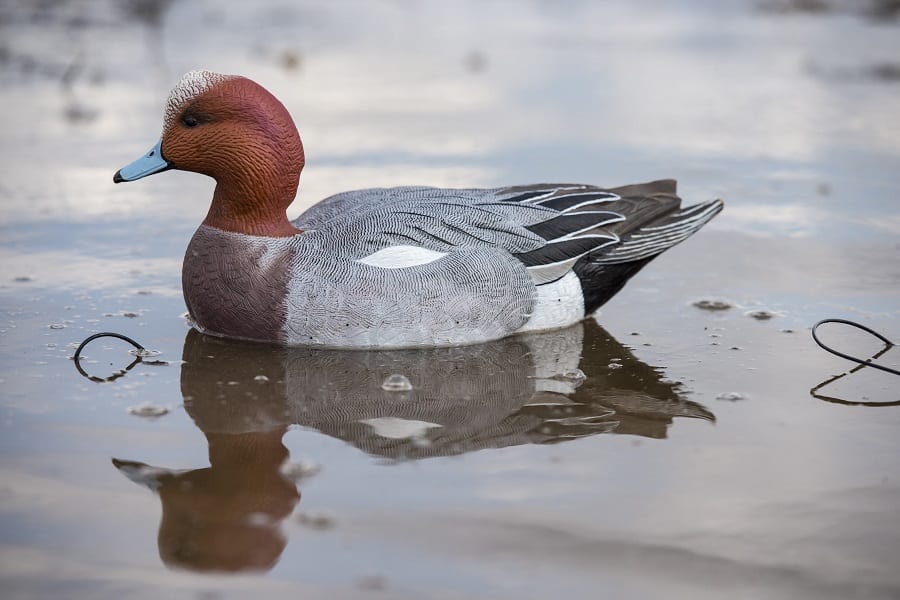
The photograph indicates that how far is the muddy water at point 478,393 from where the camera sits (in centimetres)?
403

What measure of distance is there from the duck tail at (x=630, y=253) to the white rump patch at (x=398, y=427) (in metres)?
1.58

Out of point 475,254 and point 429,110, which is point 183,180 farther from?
point 475,254

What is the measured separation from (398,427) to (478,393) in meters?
0.57

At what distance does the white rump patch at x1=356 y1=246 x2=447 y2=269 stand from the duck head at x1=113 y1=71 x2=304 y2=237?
0.50 metres

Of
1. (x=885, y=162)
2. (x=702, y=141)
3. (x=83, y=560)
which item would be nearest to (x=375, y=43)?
(x=702, y=141)

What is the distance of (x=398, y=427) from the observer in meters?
5.07

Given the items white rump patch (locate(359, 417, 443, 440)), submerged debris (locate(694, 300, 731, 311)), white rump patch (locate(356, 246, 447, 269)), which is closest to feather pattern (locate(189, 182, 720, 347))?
white rump patch (locate(356, 246, 447, 269))

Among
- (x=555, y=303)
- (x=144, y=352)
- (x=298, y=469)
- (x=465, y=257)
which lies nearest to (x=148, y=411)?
(x=144, y=352)

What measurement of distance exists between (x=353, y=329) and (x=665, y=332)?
1.64m

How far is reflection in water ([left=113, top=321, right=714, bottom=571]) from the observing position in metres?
4.28

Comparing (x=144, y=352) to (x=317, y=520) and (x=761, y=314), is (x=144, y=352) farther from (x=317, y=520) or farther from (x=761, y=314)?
(x=761, y=314)

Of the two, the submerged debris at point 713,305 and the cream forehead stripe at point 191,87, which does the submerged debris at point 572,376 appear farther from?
the cream forehead stripe at point 191,87

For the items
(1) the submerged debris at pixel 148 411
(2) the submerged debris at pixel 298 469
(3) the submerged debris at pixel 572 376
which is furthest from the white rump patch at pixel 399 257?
(2) the submerged debris at pixel 298 469

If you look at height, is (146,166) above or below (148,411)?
above
